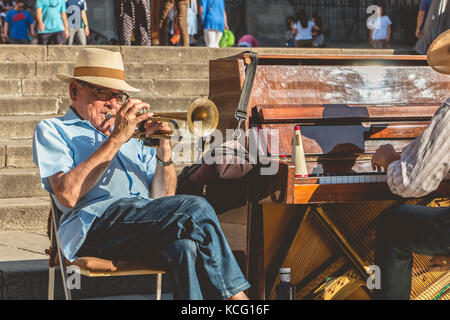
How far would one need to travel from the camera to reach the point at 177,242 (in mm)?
3004

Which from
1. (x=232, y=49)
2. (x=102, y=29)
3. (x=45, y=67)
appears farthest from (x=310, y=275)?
(x=102, y=29)

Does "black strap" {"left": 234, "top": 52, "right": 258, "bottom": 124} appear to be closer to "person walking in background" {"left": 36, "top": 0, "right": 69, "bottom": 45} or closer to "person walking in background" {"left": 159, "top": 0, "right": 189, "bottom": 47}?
"person walking in background" {"left": 159, "top": 0, "right": 189, "bottom": 47}

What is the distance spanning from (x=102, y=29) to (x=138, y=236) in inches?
574

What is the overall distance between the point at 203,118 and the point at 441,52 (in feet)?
4.21

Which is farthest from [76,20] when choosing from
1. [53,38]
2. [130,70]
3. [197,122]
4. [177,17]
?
[197,122]

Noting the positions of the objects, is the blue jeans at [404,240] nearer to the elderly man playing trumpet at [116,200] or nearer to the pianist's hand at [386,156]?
the pianist's hand at [386,156]

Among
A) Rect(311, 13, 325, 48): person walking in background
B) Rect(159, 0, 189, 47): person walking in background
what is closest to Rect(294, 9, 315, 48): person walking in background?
Rect(311, 13, 325, 48): person walking in background

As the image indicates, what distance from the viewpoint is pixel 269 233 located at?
153 inches

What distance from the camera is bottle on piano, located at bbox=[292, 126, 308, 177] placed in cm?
360

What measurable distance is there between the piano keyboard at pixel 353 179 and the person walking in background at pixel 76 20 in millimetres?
7092

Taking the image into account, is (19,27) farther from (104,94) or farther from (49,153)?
(49,153)

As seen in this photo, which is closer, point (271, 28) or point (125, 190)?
point (125, 190)
